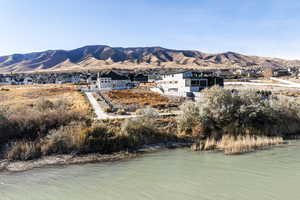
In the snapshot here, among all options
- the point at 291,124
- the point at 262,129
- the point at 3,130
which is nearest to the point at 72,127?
the point at 3,130

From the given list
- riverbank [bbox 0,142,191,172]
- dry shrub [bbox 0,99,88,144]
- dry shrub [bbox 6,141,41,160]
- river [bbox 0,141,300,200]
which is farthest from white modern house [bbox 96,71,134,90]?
river [bbox 0,141,300,200]

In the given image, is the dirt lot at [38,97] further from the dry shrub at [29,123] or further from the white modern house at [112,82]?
the white modern house at [112,82]

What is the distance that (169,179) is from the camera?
47.1 ft

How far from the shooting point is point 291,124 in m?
26.4

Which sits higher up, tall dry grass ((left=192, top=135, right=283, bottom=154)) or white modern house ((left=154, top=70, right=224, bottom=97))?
white modern house ((left=154, top=70, right=224, bottom=97))

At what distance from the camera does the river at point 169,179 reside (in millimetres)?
12297

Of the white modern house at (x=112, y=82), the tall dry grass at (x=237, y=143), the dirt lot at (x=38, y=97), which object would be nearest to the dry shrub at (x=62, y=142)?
the tall dry grass at (x=237, y=143)

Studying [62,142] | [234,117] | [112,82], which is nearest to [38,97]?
[112,82]

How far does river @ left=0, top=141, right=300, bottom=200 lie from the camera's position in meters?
12.3

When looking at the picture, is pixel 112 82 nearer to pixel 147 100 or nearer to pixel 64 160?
pixel 147 100

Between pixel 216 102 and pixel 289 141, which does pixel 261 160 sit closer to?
pixel 289 141

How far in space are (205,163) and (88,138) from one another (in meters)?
10.1

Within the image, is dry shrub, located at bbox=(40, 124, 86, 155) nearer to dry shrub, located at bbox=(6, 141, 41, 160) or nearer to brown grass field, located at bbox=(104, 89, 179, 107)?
dry shrub, located at bbox=(6, 141, 41, 160)

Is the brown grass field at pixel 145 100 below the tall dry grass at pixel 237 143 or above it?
above
